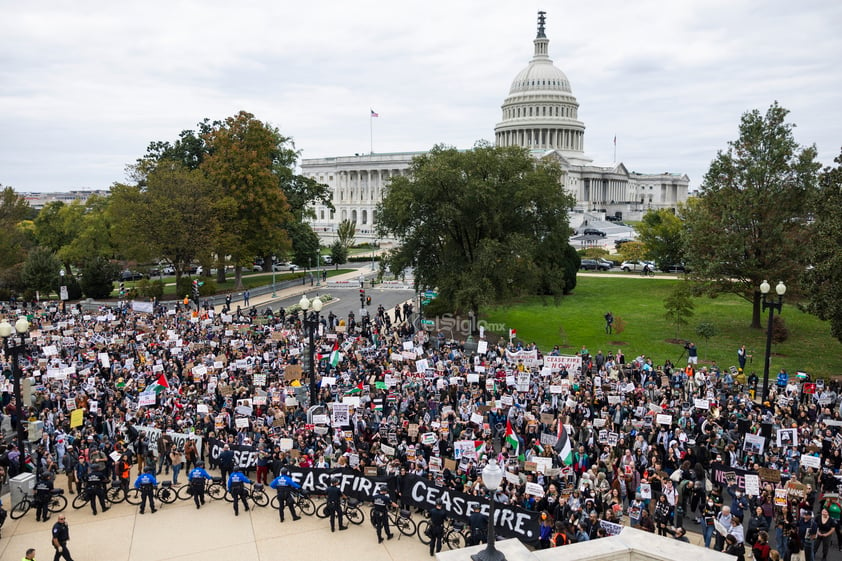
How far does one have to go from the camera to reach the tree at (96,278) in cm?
5578

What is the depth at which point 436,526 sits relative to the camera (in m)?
14.0

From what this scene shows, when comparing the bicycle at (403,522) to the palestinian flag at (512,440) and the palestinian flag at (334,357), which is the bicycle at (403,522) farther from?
the palestinian flag at (334,357)

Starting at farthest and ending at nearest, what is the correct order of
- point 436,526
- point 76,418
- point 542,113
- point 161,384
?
point 542,113
point 161,384
point 76,418
point 436,526

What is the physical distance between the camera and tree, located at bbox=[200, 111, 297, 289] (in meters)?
54.6

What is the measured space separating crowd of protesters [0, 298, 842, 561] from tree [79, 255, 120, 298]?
87.6 ft

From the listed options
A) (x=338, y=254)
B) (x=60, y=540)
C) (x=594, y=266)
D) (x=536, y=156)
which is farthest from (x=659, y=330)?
(x=536, y=156)

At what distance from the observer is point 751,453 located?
58.9 feet

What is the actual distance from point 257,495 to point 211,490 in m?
1.54

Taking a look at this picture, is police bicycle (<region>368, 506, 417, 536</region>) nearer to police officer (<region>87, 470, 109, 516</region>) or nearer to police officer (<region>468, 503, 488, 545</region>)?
police officer (<region>468, 503, 488, 545</region>)

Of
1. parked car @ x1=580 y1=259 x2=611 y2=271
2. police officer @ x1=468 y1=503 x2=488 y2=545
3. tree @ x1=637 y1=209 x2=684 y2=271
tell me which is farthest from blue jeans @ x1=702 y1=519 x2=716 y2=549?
parked car @ x1=580 y1=259 x2=611 y2=271

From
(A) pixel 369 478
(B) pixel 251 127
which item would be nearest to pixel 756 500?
(A) pixel 369 478

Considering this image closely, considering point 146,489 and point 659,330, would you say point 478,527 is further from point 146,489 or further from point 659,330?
point 659,330

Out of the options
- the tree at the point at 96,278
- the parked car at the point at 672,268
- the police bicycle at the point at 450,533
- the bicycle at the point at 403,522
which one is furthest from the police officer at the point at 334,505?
the parked car at the point at 672,268

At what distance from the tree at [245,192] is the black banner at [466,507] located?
41.4 metres
